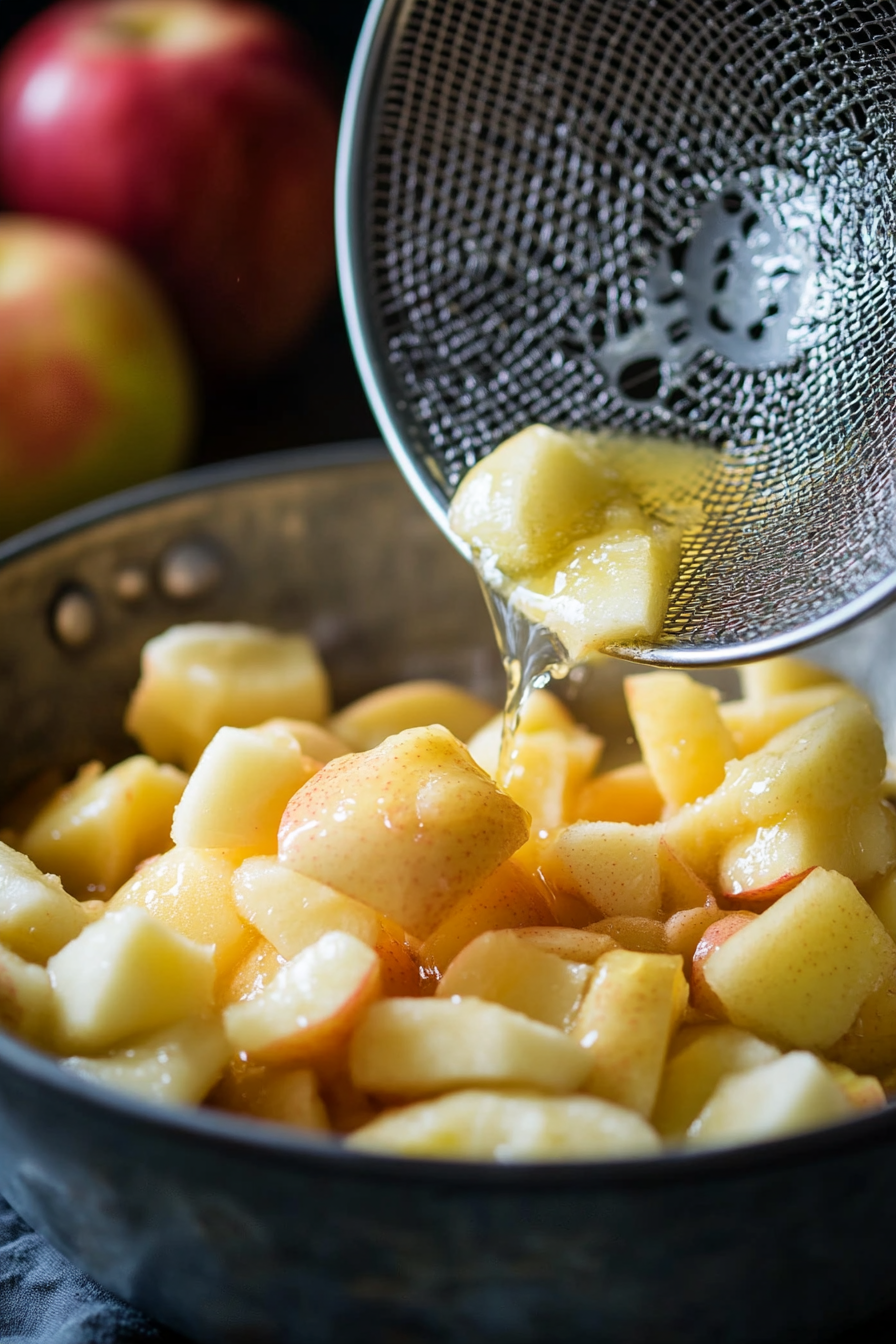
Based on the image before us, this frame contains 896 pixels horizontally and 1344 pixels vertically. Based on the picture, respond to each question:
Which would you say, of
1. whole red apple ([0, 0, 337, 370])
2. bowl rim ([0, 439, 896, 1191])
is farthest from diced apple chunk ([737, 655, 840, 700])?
whole red apple ([0, 0, 337, 370])

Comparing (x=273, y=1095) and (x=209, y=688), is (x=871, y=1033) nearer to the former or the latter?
(x=273, y=1095)

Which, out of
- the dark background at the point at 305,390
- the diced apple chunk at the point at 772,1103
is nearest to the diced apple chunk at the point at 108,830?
the diced apple chunk at the point at 772,1103

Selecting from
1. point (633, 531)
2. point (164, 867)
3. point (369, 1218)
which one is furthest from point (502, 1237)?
point (633, 531)

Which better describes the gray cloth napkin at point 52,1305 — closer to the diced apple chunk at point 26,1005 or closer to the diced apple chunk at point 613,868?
the diced apple chunk at point 26,1005

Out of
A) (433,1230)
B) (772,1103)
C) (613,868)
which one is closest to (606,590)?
(613,868)

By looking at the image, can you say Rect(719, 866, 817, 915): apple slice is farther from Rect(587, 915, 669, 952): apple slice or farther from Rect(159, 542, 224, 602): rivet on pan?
Rect(159, 542, 224, 602): rivet on pan

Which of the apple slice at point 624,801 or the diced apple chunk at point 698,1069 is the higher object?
the diced apple chunk at point 698,1069
